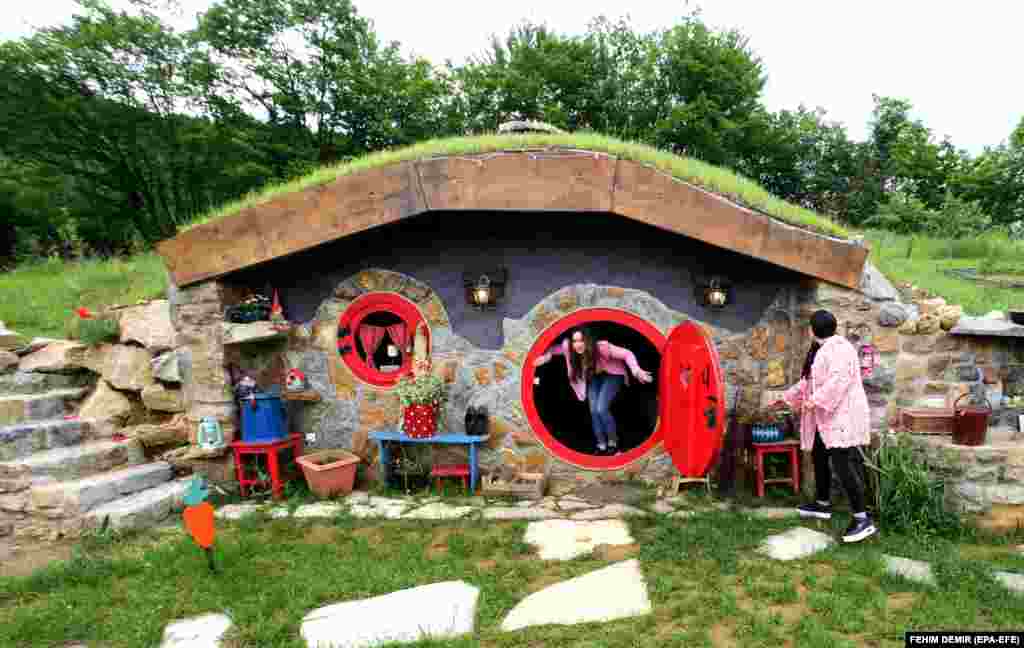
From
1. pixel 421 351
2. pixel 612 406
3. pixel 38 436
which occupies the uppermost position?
pixel 421 351

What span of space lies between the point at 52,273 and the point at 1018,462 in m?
14.7

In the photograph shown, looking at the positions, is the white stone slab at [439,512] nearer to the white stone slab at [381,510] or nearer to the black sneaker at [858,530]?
the white stone slab at [381,510]

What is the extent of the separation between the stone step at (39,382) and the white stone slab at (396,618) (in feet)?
17.3

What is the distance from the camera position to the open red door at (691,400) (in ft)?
Answer: 14.3

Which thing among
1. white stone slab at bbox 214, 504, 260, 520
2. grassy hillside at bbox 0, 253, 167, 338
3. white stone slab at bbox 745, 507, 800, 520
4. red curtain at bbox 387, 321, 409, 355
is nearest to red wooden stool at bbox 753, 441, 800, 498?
white stone slab at bbox 745, 507, 800, 520

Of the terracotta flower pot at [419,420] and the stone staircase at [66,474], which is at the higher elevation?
the terracotta flower pot at [419,420]

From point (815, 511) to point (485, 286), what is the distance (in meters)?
3.40

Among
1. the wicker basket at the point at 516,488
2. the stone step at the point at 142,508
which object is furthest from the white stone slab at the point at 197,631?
the wicker basket at the point at 516,488

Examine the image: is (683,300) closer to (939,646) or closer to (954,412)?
(954,412)

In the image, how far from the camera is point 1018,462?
3.98 m

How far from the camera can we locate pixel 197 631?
3.18m

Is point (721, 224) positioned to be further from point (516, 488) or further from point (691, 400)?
point (516, 488)

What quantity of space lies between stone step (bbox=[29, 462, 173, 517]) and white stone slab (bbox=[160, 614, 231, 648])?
218 cm

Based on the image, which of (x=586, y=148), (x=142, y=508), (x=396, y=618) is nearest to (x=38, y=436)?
(x=142, y=508)
